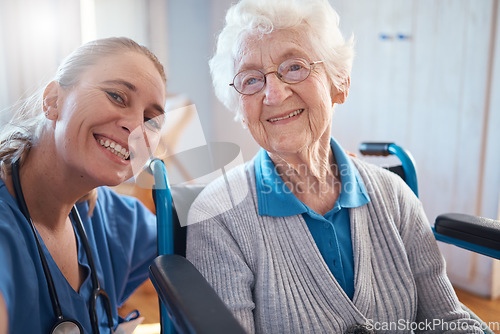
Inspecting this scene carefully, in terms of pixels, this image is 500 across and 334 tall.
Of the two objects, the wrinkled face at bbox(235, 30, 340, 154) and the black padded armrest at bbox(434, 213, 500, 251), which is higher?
the wrinkled face at bbox(235, 30, 340, 154)

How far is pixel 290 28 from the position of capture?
106cm

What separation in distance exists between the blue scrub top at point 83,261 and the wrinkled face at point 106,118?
18cm

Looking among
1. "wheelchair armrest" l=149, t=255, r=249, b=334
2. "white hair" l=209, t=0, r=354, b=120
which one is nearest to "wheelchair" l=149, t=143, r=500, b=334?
"wheelchair armrest" l=149, t=255, r=249, b=334

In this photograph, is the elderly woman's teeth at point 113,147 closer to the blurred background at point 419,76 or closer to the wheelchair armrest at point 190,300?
the wheelchair armrest at point 190,300

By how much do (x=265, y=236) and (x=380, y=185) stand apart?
37 cm

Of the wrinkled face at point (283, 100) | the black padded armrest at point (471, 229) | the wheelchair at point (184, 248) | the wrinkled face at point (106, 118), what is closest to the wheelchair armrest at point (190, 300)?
the wheelchair at point (184, 248)

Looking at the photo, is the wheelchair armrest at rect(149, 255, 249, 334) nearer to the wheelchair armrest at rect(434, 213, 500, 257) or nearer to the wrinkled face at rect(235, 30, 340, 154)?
the wrinkled face at rect(235, 30, 340, 154)

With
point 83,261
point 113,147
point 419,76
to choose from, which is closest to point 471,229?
point 113,147

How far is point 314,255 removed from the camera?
1019mm

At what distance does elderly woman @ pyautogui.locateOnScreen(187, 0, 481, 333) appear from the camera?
0.99 meters

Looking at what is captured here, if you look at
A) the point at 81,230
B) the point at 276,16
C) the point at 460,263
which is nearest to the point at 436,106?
the point at 460,263

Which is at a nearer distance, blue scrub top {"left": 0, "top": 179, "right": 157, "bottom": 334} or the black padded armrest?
blue scrub top {"left": 0, "top": 179, "right": 157, "bottom": 334}

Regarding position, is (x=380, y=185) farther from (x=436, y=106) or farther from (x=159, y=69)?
(x=436, y=106)

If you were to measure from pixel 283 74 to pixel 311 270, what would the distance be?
49cm
